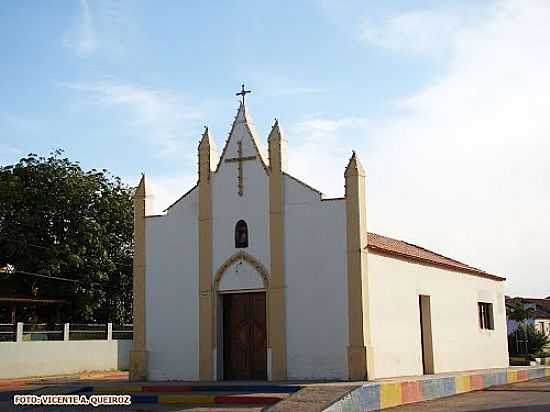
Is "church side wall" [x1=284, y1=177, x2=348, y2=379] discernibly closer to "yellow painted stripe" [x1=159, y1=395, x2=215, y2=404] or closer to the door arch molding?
the door arch molding

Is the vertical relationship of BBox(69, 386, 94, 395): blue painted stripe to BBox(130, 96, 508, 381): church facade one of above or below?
below

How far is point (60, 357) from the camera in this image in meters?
30.9

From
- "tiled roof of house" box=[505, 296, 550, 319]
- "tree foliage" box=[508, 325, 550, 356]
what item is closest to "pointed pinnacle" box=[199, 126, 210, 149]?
"tree foliage" box=[508, 325, 550, 356]

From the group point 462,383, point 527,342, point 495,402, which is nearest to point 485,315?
point 462,383

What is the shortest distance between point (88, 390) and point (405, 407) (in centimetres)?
→ 755

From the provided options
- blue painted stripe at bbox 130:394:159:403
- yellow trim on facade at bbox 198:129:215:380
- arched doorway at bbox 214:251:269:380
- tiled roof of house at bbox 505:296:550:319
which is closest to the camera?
blue painted stripe at bbox 130:394:159:403

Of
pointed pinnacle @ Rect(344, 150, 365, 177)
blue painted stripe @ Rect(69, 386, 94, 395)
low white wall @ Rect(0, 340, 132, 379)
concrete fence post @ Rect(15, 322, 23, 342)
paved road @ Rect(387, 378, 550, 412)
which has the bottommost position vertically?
paved road @ Rect(387, 378, 550, 412)

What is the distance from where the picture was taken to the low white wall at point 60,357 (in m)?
28.8

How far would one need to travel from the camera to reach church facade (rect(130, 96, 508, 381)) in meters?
18.6

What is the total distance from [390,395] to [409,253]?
6962mm

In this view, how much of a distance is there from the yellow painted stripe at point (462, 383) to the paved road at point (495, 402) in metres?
0.28

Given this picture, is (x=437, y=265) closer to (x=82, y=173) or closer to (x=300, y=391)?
(x=300, y=391)

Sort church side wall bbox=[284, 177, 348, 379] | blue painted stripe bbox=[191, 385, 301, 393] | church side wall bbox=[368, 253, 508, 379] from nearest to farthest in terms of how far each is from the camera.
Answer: blue painted stripe bbox=[191, 385, 301, 393]
church side wall bbox=[284, 177, 348, 379]
church side wall bbox=[368, 253, 508, 379]

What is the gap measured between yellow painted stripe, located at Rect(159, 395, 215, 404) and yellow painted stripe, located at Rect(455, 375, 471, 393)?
6.98 m
